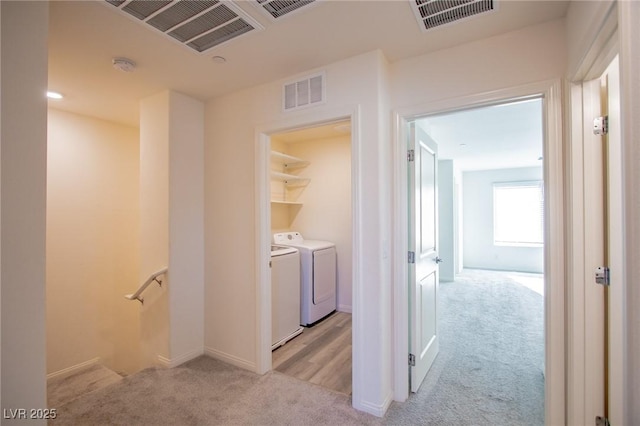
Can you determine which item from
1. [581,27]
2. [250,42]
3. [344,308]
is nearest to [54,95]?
[250,42]

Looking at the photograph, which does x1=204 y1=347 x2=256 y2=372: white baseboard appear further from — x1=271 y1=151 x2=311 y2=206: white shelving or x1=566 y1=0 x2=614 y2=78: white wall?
x1=566 y1=0 x2=614 y2=78: white wall

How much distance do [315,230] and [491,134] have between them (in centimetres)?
297

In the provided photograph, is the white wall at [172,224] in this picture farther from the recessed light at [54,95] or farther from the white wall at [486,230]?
the white wall at [486,230]

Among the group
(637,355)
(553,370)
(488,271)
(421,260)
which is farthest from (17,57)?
(488,271)

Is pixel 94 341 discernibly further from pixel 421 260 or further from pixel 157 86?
pixel 421 260

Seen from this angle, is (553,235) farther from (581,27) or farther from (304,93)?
(304,93)

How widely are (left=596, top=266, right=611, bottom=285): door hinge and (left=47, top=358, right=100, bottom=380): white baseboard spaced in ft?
15.1

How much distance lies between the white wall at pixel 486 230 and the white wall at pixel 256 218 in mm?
6727

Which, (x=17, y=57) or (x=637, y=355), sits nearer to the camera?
(x=637, y=355)

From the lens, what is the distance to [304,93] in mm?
2287

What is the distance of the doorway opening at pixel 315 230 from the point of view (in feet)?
10.2

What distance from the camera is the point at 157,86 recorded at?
8.26 ft

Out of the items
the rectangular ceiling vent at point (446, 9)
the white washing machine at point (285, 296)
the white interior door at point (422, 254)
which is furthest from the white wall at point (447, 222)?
the rectangular ceiling vent at point (446, 9)

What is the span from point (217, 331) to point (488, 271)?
22.8 feet
